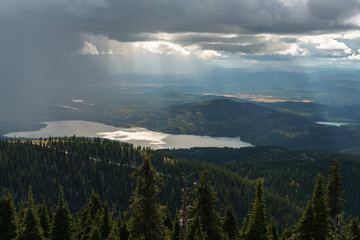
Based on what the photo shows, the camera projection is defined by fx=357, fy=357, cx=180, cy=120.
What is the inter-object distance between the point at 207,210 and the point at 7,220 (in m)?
29.6

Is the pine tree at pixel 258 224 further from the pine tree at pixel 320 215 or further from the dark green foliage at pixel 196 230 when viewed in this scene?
the dark green foliage at pixel 196 230

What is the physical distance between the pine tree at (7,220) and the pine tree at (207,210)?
88.2ft

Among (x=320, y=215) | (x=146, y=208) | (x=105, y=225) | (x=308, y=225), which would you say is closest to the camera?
(x=320, y=215)

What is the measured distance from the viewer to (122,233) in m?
68.2

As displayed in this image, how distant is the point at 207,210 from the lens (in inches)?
2186

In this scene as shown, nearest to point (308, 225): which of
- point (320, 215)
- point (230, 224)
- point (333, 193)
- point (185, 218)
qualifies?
point (320, 215)

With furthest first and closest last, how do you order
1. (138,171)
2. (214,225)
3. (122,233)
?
(122,233)
(214,225)
(138,171)

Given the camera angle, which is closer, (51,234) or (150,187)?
(150,187)

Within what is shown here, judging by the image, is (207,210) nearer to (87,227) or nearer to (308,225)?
(308,225)

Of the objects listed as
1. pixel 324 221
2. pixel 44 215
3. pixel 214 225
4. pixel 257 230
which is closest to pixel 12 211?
pixel 44 215

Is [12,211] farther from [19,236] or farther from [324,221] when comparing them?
[324,221]

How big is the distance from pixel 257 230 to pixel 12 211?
35.2m

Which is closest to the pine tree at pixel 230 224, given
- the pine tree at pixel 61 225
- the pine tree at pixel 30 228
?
the pine tree at pixel 61 225

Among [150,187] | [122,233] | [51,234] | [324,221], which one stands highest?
[150,187]
